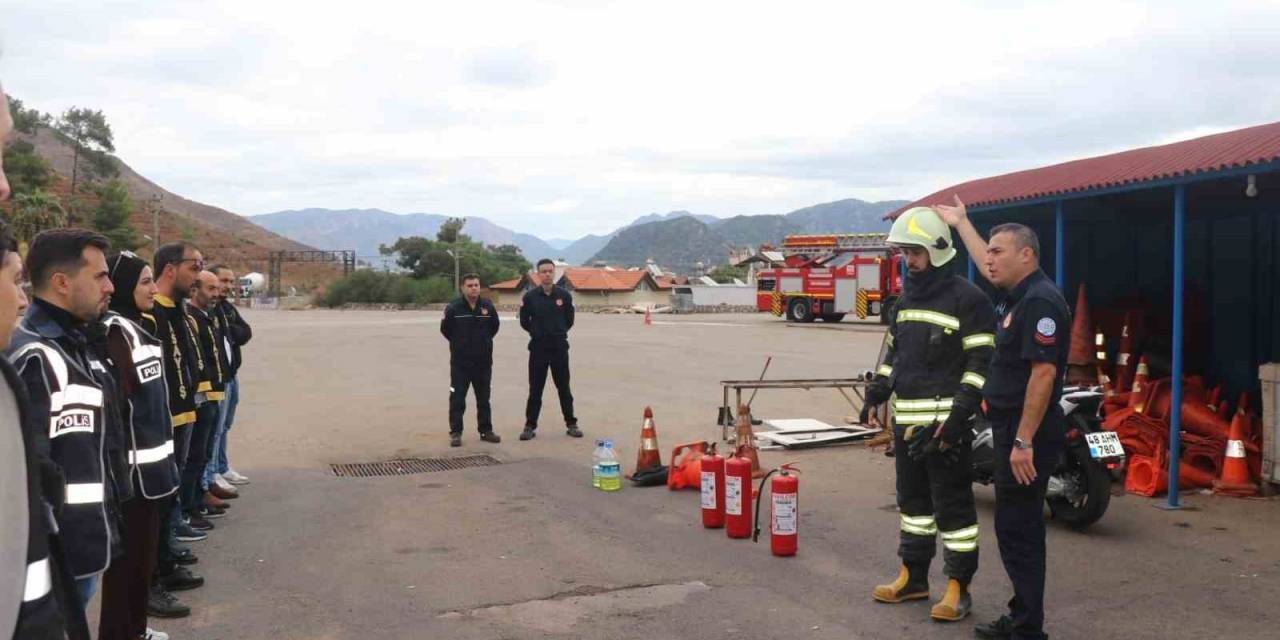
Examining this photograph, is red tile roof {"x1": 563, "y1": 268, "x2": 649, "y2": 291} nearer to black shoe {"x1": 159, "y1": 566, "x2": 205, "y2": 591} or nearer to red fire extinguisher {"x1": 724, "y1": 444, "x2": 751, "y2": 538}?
red fire extinguisher {"x1": 724, "y1": 444, "x2": 751, "y2": 538}

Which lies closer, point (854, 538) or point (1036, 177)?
point (854, 538)

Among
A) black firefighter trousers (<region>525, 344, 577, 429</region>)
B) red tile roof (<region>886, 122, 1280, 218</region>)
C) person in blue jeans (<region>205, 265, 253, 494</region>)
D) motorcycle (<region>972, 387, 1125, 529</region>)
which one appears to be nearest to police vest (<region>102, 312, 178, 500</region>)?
person in blue jeans (<region>205, 265, 253, 494</region>)

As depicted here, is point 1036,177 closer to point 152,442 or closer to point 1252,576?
point 1252,576

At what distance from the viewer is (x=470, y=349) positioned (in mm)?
10719

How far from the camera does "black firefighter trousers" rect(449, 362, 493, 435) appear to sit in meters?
10.6

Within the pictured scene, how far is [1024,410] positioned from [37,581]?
4005 millimetres

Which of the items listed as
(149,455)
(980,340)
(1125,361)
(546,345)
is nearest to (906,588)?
(980,340)

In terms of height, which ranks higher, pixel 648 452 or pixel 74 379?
pixel 74 379

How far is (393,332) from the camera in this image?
30688mm

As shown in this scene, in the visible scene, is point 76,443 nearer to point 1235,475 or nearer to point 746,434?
point 746,434

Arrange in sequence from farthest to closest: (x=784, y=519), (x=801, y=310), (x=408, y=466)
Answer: (x=801, y=310), (x=408, y=466), (x=784, y=519)

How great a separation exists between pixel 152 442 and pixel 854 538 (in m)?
4.44

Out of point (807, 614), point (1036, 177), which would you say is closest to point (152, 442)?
point (807, 614)

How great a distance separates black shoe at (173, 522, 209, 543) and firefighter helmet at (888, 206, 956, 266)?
199 inches
